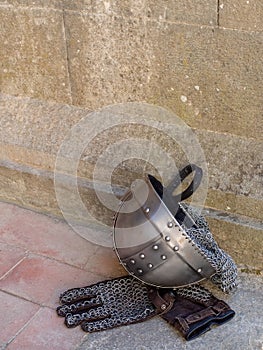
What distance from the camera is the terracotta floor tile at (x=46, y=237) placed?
95.1 inches

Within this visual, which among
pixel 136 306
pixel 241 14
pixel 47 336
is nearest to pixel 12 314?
pixel 47 336

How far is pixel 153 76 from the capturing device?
2.29 meters

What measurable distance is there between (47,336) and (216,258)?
27.8 inches

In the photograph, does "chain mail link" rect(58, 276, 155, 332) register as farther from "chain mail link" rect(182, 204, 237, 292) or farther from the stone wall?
the stone wall

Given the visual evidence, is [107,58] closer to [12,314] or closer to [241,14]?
[241,14]

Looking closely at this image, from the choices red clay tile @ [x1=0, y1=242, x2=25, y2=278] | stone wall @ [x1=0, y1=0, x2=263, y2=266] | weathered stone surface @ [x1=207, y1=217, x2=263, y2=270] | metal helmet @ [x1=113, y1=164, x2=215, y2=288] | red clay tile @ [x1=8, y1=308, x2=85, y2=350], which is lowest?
red clay tile @ [x1=8, y1=308, x2=85, y2=350]

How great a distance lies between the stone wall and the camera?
209cm

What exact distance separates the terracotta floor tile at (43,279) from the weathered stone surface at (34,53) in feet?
2.67

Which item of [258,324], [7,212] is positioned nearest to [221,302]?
[258,324]

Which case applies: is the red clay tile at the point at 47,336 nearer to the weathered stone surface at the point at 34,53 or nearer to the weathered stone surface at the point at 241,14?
the weathered stone surface at the point at 34,53

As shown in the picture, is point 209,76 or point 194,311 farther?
point 209,76

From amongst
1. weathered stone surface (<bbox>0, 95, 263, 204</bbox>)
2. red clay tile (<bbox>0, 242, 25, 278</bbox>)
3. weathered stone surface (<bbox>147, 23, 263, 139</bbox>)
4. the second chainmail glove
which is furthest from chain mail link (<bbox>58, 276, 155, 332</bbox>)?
weathered stone surface (<bbox>147, 23, 263, 139</bbox>)

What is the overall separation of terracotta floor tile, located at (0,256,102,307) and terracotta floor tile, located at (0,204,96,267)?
0.19ft

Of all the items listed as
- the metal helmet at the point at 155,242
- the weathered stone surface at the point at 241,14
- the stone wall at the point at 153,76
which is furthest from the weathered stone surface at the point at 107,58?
the metal helmet at the point at 155,242
